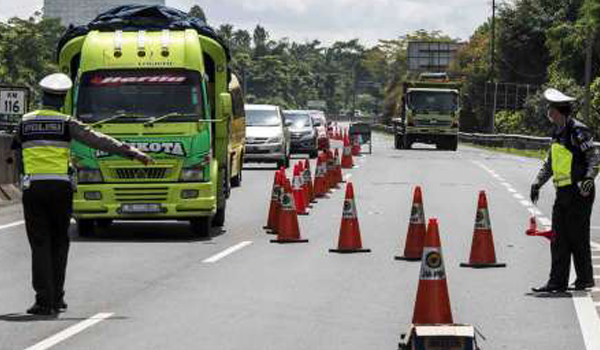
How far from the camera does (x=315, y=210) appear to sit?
2466 cm

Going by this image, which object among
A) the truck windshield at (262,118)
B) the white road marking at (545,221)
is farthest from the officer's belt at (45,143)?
the truck windshield at (262,118)

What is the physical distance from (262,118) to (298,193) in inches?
646

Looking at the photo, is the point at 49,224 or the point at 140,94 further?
the point at 140,94

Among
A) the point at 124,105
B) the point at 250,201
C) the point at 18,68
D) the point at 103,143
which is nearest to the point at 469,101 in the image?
the point at 18,68

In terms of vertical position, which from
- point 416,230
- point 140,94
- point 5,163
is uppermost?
point 140,94

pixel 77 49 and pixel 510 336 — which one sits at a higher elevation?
pixel 77 49

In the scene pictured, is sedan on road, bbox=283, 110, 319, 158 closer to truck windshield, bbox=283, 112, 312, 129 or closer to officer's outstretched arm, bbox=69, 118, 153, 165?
truck windshield, bbox=283, 112, 312, 129

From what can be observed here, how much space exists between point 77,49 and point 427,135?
41882 mm

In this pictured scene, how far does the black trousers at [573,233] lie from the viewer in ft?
43.9

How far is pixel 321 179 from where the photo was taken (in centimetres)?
2783

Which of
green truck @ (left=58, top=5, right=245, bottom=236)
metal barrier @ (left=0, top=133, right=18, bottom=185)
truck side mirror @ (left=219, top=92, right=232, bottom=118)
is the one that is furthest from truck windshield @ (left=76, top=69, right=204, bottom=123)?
metal barrier @ (left=0, top=133, right=18, bottom=185)

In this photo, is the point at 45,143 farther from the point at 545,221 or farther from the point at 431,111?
the point at 431,111

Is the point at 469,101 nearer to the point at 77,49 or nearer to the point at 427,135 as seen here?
the point at 427,135

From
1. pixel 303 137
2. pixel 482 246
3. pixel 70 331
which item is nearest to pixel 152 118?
pixel 482 246
